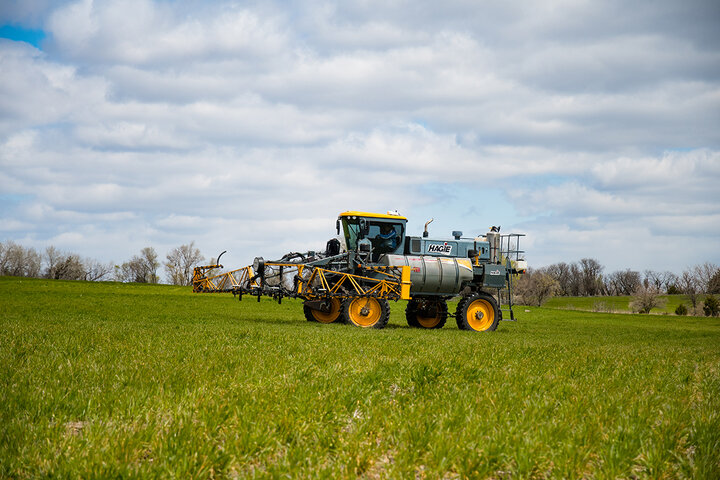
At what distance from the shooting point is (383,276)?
69.3ft

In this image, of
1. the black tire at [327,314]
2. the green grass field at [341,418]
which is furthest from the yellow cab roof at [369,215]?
the green grass field at [341,418]

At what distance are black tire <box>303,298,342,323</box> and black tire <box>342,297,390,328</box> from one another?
141 cm

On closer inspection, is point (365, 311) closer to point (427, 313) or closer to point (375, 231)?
point (375, 231)

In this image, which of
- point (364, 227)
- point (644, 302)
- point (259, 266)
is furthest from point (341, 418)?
point (644, 302)

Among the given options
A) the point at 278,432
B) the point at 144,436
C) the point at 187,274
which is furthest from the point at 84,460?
the point at 187,274

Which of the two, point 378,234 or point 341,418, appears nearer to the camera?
point 341,418

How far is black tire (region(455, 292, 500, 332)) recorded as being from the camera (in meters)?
21.9

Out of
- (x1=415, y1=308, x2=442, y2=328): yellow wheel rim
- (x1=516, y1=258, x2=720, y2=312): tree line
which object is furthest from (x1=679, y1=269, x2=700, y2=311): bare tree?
(x1=415, y1=308, x2=442, y2=328): yellow wheel rim

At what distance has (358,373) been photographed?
7.92 metres

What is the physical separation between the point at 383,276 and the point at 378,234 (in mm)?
1750

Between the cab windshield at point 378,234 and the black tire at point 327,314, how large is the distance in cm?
214

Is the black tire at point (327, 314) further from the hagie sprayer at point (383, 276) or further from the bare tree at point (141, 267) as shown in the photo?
the bare tree at point (141, 267)

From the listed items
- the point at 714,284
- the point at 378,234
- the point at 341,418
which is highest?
the point at 378,234

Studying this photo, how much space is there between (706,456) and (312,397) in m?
3.60
